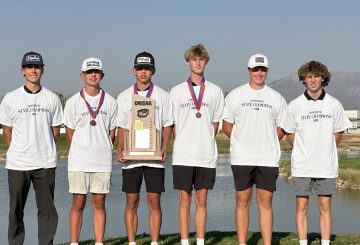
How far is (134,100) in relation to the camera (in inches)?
365

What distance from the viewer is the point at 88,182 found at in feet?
30.3

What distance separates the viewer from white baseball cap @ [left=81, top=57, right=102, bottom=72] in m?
9.19

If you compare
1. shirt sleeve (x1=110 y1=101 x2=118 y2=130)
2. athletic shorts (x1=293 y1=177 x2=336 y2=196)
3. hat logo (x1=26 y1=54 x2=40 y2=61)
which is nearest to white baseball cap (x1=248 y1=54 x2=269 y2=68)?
athletic shorts (x1=293 y1=177 x2=336 y2=196)

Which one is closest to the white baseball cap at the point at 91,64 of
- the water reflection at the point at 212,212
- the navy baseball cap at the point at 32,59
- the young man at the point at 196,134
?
the navy baseball cap at the point at 32,59

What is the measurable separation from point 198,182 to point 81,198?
178 centimetres

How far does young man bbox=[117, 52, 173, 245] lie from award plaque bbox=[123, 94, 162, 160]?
0.09 meters

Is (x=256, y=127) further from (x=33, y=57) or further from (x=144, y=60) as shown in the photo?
(x=33, y=57)

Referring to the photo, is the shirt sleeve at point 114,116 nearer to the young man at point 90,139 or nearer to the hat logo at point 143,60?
the young man at point 90,139

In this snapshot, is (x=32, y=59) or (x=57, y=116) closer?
(x=32, y=59)

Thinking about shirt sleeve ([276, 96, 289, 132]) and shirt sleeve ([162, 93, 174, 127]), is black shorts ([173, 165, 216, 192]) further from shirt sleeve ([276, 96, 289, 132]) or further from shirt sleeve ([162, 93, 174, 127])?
shirt sleeve ([276, 96, 289, 132])

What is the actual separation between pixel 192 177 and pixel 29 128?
99.7 inches

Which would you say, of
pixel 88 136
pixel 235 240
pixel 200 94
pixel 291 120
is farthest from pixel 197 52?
pixel 235 240

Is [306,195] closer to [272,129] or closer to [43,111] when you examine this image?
[272,129]

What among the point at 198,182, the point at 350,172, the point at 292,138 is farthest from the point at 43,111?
the point at 350,172
